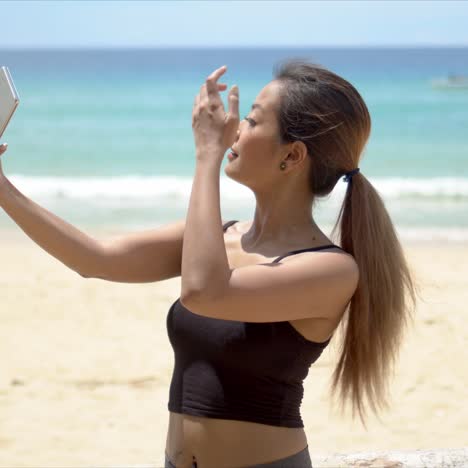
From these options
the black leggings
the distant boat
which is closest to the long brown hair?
the black leggings

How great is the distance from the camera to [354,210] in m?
2.33

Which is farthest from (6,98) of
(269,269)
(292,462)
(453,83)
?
(453,83)

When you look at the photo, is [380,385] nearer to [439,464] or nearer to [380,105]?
[439,464]

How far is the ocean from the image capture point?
13.5m

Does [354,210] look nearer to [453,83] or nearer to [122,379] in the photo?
[122,379]

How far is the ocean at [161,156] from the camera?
13.5m

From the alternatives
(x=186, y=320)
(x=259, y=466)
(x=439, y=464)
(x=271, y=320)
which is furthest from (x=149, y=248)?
(x=439, y=464)

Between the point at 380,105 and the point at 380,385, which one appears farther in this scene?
the point at 380,105

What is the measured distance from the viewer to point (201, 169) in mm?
2092

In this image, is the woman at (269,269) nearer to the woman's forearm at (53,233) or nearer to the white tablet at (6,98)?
the woman's forearm at (53,233)

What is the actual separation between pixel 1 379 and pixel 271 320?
440 cm

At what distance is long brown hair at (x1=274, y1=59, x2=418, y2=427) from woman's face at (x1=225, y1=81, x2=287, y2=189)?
0.09ft

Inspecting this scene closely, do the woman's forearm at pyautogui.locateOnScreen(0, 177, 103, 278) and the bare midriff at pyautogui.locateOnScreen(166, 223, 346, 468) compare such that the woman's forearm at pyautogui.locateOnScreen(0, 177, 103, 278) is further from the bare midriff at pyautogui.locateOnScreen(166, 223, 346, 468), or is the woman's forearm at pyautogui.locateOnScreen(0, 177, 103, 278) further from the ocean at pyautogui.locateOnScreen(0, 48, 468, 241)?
the ocean at pyautogui.locateOnScreen(0, 48, 468, 241)

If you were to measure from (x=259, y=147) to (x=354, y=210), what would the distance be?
30 cm
